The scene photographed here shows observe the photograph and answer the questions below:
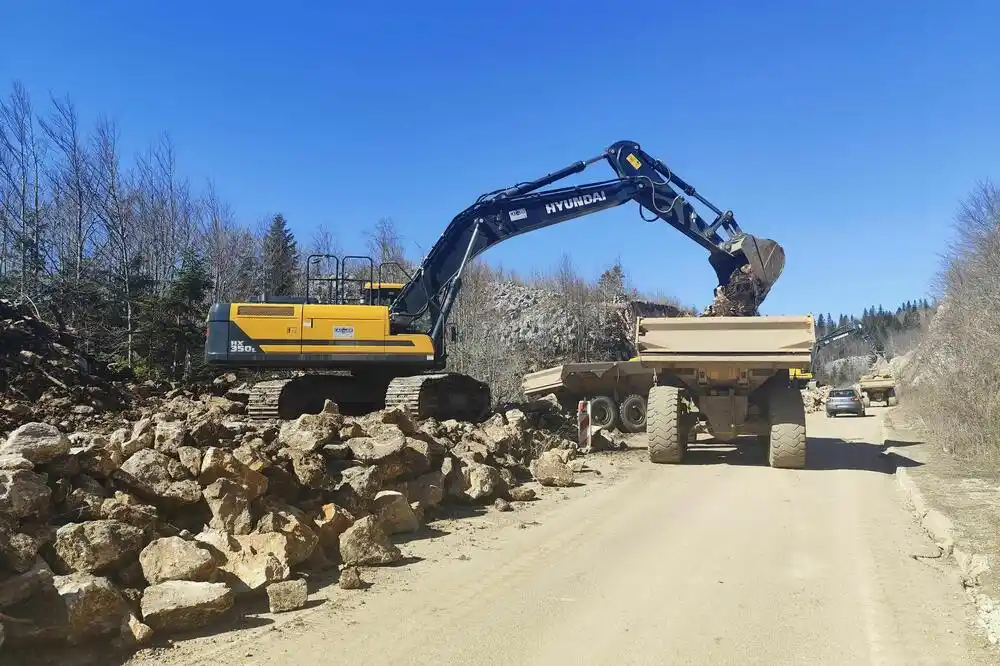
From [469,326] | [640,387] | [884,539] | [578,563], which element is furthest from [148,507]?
[469,326]

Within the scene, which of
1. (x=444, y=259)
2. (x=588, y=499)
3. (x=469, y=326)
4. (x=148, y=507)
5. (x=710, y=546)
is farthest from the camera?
(x=469, y=326)

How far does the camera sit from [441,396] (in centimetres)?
1399

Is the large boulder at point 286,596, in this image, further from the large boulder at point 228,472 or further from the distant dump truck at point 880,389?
the distant dump truck at point 880,389

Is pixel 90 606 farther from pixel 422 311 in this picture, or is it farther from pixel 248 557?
pixel 422 311

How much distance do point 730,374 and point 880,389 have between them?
3705 centimetres

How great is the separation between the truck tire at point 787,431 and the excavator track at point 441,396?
5701 mm

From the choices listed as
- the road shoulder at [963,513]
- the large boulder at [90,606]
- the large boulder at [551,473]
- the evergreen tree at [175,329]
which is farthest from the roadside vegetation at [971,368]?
the evergreen tree at [175,329]

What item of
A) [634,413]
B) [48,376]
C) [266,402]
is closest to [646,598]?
[266,402]

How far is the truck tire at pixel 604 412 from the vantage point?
18.8 m

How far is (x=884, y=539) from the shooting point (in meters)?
7.00

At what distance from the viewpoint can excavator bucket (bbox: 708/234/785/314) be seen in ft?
48.5

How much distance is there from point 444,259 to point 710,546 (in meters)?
9.39

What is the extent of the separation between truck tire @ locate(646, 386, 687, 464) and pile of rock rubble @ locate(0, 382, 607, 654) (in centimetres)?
463

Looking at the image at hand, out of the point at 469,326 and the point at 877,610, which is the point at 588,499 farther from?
the point at 469,326
